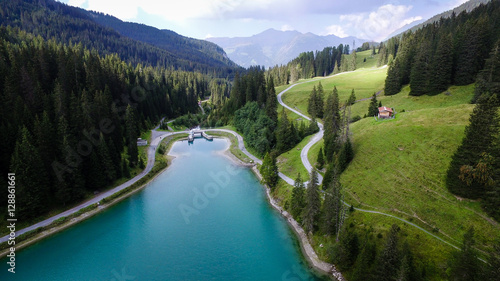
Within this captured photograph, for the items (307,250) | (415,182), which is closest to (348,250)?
(307,250)

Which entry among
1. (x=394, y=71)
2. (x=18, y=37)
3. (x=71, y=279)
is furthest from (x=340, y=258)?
(x=18, y=37)

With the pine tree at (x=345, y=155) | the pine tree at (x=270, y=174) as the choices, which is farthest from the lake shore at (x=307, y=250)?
the pine tree at (x=345, y=155)

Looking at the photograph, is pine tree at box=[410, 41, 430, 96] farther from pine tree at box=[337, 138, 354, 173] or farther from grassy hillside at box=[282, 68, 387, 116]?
pine tree at box=[337, 138, 354, 173]

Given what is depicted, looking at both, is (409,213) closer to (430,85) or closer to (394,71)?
(430,85)

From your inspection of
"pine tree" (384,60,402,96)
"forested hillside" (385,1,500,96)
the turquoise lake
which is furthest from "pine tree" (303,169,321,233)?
"pine tree" (384,60,402,96)

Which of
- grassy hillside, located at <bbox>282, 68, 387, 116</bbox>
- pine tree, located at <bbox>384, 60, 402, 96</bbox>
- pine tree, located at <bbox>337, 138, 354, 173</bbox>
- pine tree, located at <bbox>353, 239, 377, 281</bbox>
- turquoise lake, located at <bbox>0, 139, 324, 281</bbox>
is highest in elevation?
pine tree, located at <bbox>384, 60, 402, 96</bbox>

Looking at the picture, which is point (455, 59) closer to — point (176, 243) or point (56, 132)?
point (176, 243)
